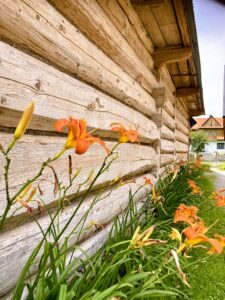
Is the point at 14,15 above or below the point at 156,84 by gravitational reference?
below

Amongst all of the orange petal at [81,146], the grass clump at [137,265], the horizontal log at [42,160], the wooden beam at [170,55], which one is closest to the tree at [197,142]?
the grass clump at [137,265]

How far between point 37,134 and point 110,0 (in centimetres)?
162

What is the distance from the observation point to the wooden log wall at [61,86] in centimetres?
148

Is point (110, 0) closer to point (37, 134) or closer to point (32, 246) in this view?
point (37, 134)

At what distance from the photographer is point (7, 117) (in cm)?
147

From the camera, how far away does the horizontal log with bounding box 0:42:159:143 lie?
143cm

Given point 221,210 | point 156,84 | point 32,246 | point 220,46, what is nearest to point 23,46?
point 32,246

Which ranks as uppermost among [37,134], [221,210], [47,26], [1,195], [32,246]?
[47,26]

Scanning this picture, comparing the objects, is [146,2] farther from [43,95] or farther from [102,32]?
[43,95]

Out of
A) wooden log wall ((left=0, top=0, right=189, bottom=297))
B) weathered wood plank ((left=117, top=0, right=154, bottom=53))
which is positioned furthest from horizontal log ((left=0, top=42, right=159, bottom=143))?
weathered wood plank ((left=117, top=0, right=154, bottom=53))

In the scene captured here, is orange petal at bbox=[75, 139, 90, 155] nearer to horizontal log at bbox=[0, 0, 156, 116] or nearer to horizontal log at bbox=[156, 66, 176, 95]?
horizontal log at bbox=[0, 0, 156, 116]

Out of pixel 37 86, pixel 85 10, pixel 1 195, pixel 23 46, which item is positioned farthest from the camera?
pixel 85 10

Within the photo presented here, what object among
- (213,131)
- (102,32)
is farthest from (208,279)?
(213,131)

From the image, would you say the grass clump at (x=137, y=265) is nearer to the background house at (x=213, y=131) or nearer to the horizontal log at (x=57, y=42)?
the horizontal log at (x=57, y=42)
